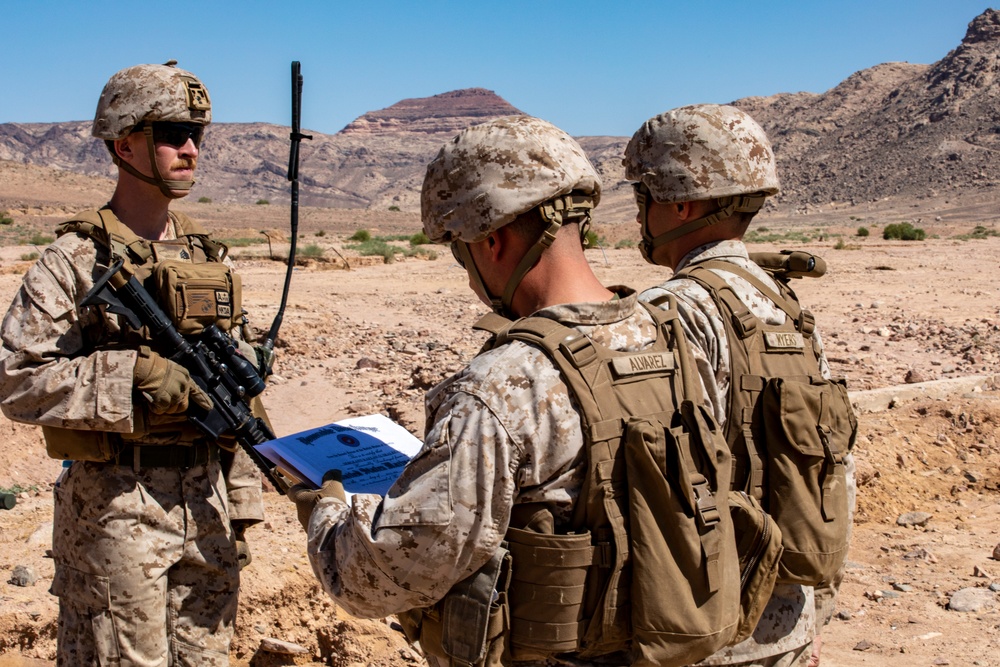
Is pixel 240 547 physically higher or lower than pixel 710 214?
lower

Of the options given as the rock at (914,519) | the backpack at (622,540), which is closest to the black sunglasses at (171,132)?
the backpack at (622,540)

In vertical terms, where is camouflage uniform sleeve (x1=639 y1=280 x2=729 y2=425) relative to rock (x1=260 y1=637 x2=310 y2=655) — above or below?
above

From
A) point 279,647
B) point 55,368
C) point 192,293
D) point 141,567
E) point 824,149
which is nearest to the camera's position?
point 55,368

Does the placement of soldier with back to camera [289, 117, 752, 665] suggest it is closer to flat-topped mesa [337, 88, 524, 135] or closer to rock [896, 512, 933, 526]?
rock [896, 512, 933, 526]

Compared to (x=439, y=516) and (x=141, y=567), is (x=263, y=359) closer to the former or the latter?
(x=141, y=567)

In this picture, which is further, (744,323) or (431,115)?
(431,115)

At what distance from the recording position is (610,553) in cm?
169

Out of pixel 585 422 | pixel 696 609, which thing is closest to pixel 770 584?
pixel 696 609

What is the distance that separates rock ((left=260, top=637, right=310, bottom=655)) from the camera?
4.14 m

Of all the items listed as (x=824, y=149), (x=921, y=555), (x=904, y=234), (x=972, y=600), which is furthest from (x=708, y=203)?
(x=824, y=149)

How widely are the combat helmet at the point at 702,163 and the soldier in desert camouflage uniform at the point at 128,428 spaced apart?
1.39m

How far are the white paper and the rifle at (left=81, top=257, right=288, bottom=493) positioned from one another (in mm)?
340

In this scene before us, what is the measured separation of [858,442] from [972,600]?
1.79 metres

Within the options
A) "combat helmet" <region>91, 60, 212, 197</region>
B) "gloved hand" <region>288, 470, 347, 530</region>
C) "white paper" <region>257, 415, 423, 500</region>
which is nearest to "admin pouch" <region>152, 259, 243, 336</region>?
"combat helmet" <region>91, 60, 212, 197</region>
